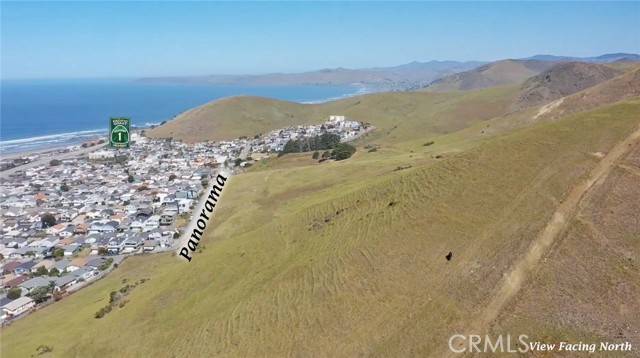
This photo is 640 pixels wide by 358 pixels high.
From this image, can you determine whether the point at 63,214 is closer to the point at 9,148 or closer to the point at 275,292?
the point at 275,292

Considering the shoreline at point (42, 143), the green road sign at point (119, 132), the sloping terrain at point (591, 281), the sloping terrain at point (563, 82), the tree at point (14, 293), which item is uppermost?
the sloping terrain at point (563, 82)

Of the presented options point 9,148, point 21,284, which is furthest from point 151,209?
point 9,148

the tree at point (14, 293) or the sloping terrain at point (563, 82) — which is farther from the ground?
the sloping terrain at point (563, 82)

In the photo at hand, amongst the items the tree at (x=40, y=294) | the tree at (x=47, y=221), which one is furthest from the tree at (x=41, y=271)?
the tree at (x=47, y=221)

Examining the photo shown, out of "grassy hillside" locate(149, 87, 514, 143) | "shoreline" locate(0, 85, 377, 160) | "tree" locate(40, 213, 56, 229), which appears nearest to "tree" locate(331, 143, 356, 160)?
"grassy hillside" locate(149, 87, 514, 143)

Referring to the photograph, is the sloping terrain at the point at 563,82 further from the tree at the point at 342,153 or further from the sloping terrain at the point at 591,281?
the sloping terrain at the point at 591,281

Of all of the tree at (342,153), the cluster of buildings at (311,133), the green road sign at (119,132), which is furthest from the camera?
the cluster of buildings at (311,133)
